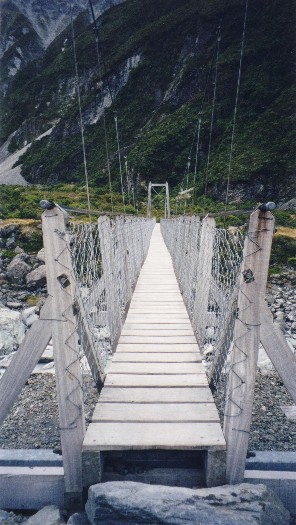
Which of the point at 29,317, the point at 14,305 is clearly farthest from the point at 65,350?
the point at 14,305

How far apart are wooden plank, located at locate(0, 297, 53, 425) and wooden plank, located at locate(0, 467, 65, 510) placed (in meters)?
0.26

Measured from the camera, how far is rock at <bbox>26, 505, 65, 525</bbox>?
145 cm

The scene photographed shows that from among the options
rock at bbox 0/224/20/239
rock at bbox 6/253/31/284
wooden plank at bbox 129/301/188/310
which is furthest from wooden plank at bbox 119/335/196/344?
rock at bbox 0/224/20/239

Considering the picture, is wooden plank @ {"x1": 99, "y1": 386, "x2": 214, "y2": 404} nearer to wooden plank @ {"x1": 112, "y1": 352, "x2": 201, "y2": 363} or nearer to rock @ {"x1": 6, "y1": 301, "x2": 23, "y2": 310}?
wooden plank @ {"x1": 112, "y1": 352, "x2": 201, "y2": 363}

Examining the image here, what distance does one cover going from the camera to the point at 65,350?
1.47 meters

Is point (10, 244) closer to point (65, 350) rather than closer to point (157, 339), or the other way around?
point (157, 339)

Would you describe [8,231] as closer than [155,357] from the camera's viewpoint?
No

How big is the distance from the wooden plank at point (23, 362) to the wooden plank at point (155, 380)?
64cm

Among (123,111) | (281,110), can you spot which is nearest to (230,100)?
(281,110)

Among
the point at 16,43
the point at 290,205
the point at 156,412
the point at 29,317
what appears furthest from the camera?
the point at 16,43

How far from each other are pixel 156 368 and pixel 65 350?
3.00 ft

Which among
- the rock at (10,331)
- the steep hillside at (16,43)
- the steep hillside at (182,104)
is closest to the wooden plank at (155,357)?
the rock at (10,331)

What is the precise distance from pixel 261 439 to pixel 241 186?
2718 centimetres

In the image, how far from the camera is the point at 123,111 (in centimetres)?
5219
